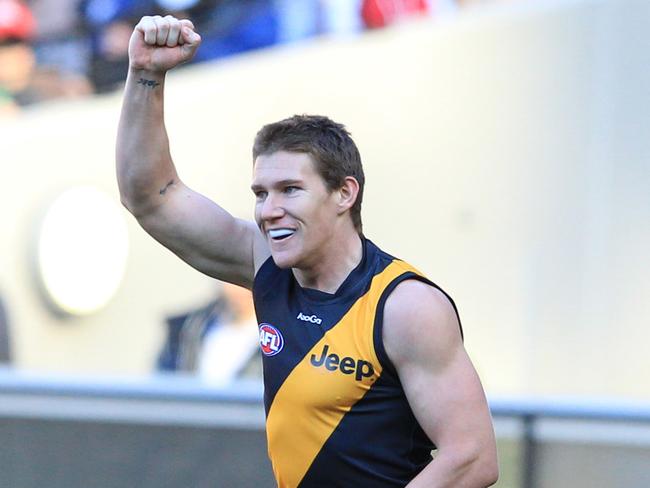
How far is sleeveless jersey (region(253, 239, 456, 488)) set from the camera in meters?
2.97

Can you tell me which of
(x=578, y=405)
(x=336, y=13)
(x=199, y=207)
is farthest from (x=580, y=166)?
(x=199, y=207)

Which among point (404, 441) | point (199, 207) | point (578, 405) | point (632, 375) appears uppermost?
point (199, 207)

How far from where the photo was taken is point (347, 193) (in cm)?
313

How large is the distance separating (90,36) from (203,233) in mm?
6595

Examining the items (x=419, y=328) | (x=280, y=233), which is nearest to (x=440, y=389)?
(x=419, y=328)

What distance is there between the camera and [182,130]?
9773mm

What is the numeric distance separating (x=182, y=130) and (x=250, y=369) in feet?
10.7

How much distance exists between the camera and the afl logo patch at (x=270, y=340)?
310cm

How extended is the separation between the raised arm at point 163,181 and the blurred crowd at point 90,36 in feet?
20.3

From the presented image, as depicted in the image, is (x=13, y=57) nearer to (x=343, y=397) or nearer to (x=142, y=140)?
(x=142, y=140)

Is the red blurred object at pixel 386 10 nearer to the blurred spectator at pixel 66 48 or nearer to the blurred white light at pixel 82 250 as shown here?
the blurred spectator at pixel 66 48

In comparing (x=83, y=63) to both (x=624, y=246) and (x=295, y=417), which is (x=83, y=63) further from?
(x=295, y=417)

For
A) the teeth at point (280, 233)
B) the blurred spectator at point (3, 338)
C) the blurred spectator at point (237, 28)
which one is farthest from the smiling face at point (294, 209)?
the blurred spectator at point (237, 28)

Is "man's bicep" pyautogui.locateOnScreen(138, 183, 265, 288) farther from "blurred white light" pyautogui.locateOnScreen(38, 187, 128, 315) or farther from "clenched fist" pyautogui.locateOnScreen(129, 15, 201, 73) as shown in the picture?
"blurred white light" pyautogui.locateOnScreen(38, 187, 128, 315)
